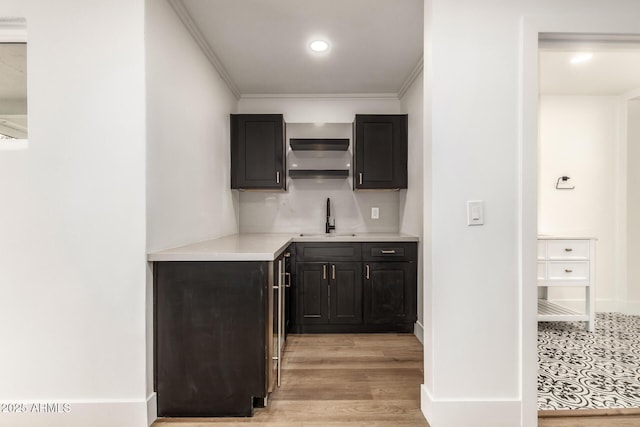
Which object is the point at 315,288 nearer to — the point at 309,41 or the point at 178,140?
the point at 178,140

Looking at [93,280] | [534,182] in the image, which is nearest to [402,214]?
[534,182]

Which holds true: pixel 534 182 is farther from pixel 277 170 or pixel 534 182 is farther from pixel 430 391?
pixel 277 170

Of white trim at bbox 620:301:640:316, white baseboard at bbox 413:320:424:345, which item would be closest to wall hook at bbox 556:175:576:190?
white trim at bbox 620:301:640:316

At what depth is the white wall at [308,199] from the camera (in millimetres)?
3857

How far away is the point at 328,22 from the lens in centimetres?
235

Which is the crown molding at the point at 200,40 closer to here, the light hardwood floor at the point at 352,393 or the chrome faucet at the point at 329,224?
the chrome faucet at the point at 329,224

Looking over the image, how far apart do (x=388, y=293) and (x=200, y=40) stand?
272 centimetres

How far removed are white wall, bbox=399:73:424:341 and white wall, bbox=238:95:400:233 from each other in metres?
0.42

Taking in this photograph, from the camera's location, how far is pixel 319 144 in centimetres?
357

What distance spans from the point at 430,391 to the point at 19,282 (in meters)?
2.28

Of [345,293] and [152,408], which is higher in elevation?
[345,293]

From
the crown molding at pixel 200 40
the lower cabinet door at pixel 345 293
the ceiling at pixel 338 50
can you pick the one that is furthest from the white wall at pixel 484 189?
the crown molding at pixel 200 40

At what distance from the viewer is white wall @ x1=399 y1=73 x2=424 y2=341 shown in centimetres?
308

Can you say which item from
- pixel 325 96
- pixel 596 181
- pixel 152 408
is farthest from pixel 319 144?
pixel 596 181
